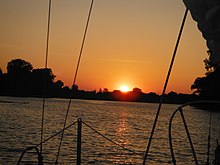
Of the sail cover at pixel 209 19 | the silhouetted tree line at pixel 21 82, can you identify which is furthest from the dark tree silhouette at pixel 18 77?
the sail cover at pixel 209 19

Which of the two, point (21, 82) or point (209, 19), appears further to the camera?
point (21, 82)

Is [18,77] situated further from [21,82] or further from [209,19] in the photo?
[209,19]

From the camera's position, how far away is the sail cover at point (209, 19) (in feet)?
11.6

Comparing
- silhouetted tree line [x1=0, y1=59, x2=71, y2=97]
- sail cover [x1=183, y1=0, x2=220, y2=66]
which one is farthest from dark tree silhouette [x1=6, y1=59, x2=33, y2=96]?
sail cover [x1=183, y1=0, x2=220, y2=66]

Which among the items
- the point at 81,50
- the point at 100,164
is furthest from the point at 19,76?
the point at 81,50

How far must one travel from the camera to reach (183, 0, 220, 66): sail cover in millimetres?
3549

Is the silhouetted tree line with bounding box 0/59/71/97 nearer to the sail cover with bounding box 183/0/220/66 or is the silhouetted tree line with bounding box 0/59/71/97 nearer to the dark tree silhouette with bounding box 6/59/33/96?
the dark tree silhouette with bounding box 6/59/33/96

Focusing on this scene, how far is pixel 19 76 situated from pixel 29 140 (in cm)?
12523

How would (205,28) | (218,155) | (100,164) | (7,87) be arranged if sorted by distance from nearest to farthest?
1. (205,28)
2. (218,155)
3. (100,164)
4. (7,87)

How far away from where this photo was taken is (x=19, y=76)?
153625 mm

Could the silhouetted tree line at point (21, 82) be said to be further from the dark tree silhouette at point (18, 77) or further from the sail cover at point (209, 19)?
the sail cover at point (209, 19)

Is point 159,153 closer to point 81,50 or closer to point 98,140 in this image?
point 98,140

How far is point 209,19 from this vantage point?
11.7ft

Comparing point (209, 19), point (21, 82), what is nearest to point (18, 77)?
point (21, 82)
